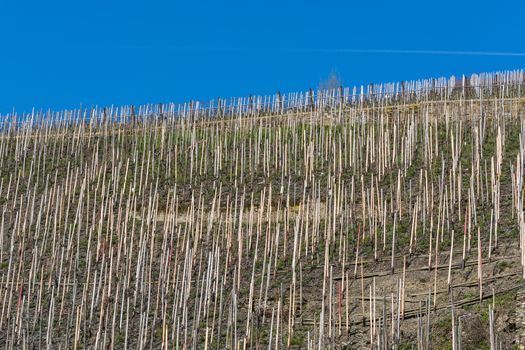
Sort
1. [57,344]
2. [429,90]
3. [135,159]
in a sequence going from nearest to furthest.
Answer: [57,344]
[135,159]
[429,90]

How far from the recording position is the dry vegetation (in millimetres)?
6234

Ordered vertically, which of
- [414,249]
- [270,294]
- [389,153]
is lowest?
[270,294]

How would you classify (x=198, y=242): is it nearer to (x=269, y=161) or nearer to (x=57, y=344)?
(x=57, y=344)

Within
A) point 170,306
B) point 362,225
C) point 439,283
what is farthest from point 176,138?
point 439,283

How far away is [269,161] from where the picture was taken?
11.1 m

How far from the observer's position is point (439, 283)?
22.6 feet

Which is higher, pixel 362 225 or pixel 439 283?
pixel 362 225

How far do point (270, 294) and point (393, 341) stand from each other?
1.98 m

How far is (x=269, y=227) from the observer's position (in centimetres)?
791

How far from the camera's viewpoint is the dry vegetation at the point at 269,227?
623cm

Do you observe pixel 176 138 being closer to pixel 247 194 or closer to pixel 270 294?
pixel 247 194

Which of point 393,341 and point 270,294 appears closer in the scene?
point 393,341

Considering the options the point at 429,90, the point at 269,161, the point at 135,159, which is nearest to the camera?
the point at 269,161

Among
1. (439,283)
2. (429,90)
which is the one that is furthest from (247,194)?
(429,90)
